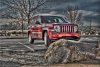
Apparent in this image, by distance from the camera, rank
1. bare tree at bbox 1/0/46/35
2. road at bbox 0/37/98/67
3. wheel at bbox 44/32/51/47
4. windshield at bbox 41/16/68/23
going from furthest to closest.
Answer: wheel at bbox 44/32/51/47, windshield at bbox 41/16/68/23, bare tree at bbox 1/0/46/35, road at bbox 0/37/98/67

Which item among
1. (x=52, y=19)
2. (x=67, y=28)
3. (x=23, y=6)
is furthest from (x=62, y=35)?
(x=23, y=6)

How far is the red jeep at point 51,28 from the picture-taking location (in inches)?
511

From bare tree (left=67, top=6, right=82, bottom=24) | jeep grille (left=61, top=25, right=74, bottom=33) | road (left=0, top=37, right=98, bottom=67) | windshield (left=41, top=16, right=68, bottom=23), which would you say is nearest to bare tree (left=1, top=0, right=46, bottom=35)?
windshield (left=41, top=16, right=68, bottom=23)

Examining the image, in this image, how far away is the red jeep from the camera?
511 inches

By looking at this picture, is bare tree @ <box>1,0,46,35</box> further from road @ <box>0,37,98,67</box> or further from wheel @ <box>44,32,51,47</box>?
wheel @ <box>44,32,51,47</box>

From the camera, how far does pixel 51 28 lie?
526 inches

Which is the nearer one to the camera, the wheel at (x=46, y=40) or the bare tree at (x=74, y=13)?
Result: the bare tree at (x=74, y=13)

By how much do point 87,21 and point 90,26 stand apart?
180 mm

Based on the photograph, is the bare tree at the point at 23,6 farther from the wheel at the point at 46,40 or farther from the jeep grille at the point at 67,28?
the wheel at the point at 46,40

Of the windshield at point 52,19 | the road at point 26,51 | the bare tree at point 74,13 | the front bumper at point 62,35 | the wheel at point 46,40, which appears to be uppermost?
the bare tree at point 74,13

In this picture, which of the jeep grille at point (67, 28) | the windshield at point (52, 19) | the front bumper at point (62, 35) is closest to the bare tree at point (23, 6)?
the windshield at point (52, 19)

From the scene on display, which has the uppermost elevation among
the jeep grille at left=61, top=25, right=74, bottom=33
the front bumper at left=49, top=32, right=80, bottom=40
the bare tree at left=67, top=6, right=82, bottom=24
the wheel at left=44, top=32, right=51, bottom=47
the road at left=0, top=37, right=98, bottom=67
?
the bare tree at left=67, top=6, right=82, bottom=24

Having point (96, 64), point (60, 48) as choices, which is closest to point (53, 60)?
point (60, 48)

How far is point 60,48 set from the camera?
11.3 meters
